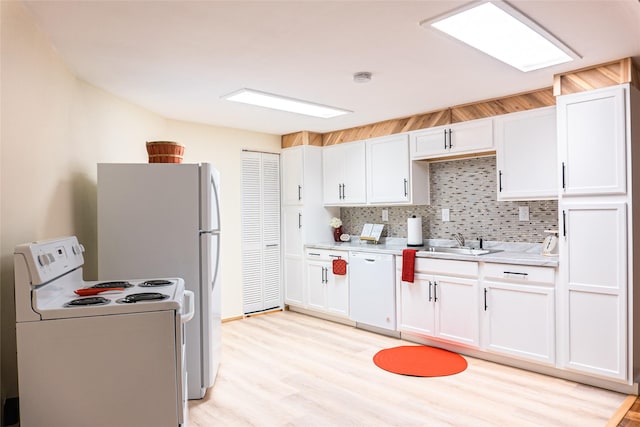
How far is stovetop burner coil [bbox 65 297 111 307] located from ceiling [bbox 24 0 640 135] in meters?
1.41

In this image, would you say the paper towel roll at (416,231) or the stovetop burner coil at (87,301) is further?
the paper towel roll at (416,231)

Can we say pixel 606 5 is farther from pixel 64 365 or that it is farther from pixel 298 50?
pixel 64 365

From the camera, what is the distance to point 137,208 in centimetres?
298

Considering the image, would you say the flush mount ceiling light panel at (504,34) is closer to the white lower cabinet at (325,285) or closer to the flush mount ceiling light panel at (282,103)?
the flush mount ceiling light panel at (282,103)

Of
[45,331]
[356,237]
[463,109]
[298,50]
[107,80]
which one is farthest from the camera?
[356,237]

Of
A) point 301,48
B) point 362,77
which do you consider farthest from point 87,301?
point 362,77

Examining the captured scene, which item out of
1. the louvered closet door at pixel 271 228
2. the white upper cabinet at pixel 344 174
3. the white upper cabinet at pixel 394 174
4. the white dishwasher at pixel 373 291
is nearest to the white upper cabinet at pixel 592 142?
the white upper cabinet at pixel 394 174

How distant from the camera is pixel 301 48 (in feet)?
8.69

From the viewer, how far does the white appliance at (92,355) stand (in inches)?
67.2

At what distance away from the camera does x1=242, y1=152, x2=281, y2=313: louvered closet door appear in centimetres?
529

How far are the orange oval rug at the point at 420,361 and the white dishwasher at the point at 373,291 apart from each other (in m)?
0.43

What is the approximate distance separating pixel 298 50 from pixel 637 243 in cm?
265

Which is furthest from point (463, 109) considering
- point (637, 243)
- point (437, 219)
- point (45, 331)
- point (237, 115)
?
point (45, 331)

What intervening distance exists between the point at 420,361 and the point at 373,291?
999mm
